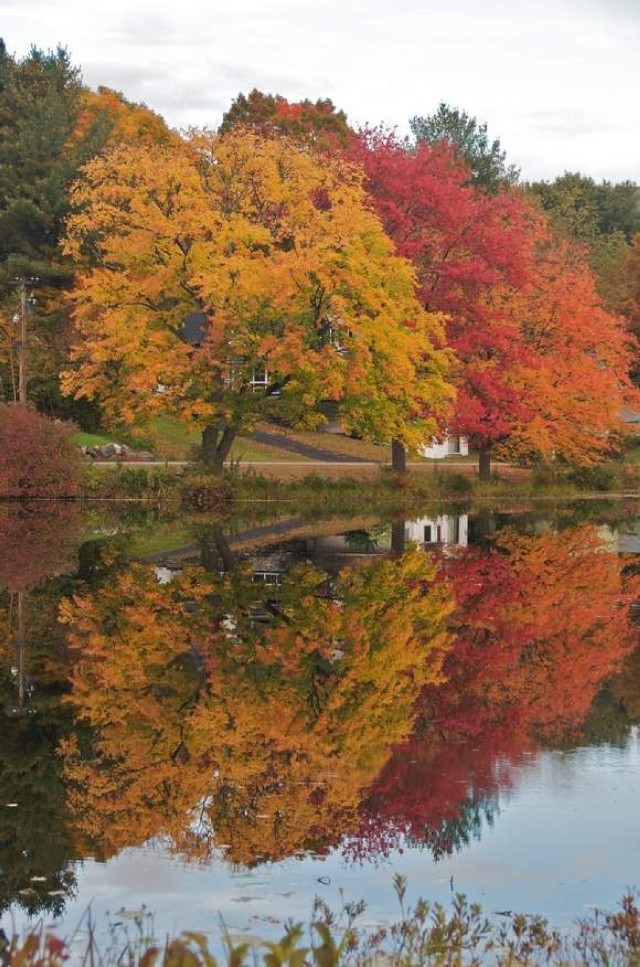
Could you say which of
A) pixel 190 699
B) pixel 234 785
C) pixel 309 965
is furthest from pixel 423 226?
pixel 309 965

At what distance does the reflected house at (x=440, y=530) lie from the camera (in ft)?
121

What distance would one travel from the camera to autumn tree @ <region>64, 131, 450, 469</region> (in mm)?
43969

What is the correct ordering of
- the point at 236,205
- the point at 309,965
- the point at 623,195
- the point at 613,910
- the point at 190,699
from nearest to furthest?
the point at 309,965 < the point at 613,910 < the point at 190,699 < the point at 236,205 < the point at 623,195

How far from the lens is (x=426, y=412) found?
4781cm

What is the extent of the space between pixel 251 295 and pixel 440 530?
9.60 metres

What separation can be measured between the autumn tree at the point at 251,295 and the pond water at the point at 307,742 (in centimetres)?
1635

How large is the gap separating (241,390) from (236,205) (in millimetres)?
5723

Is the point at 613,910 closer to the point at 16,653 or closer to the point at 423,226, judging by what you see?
the point at 16,653

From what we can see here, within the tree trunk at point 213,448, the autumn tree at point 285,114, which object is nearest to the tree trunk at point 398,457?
the tree trunk at point 213,448

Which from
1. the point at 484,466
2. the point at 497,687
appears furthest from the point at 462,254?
the point at 497,687

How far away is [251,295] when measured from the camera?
44219 mm

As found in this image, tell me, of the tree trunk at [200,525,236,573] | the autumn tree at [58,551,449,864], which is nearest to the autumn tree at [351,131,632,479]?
the tree trunk at [200,525,236,573]

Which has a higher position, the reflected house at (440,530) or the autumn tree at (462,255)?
the autumn tree at (462,255)

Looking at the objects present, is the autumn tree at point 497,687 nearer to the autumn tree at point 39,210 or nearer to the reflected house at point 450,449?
the autumn tree at point 39,210
